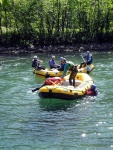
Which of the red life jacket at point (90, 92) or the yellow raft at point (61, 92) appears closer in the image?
the yellow raft at point (61, 92)

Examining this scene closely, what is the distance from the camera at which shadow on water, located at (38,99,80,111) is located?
47.5 feet

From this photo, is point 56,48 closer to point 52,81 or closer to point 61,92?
point 52,81

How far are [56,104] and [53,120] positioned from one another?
228cm

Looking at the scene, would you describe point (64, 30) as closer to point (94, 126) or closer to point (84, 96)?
point (84, 96)

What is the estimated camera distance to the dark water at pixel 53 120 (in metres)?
10.7

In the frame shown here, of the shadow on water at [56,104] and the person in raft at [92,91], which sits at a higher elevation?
the person in raft at [92,91]

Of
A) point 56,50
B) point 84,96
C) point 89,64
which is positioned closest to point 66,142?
point 84,96

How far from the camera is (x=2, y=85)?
64.0ft

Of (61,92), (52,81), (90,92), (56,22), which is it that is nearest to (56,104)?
(61,92)

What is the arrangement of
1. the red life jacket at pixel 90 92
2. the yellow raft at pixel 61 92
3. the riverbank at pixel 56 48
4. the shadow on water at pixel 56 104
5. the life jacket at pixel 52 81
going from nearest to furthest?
the shadow on water at pixel 56 104, the yellow raft at pixel 61 92, the red life jacket at pixel 90 92, the life jacket at pixel 52 81, the riverbank at pixel 56 48

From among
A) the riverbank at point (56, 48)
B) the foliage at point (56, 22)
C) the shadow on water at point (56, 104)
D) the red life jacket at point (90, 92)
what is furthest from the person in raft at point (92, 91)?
the foliage at point (56, 22)

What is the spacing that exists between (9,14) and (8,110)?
97.7 feet

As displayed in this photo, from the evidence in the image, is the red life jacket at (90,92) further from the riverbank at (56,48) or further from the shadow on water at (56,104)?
the riverbank at (56,48)

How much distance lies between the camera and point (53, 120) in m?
12.8
